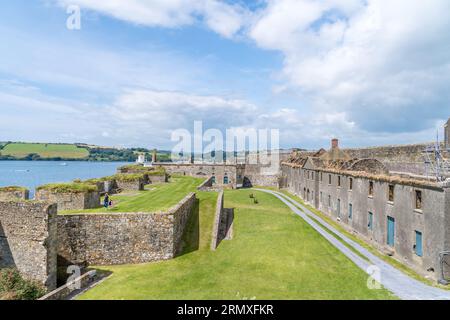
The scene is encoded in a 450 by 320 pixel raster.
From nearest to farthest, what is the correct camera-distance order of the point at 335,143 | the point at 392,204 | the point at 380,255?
the point at 392,204, the point at 380,255, the point at 335,143

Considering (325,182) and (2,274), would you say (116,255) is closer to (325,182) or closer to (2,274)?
(2,274)

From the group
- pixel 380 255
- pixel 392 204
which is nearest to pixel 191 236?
pixel 380 255

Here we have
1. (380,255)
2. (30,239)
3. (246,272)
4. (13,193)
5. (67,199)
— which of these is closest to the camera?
(30,239)

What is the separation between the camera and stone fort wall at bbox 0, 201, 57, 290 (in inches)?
625

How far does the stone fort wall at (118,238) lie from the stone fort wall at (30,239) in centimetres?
192

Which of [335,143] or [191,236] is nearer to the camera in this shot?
[191,236]

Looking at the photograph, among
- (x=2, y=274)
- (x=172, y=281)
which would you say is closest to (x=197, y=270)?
(x=172, y=281)

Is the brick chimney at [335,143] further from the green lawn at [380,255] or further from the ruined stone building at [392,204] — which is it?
the green lawn at [380,255]

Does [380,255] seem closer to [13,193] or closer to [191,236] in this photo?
[191,236]

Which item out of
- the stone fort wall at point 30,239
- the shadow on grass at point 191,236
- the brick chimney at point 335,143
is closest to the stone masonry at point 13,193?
the stone fort wall at point 30,239

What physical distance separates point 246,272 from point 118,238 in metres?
8.05

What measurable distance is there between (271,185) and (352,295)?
58155 millimetres

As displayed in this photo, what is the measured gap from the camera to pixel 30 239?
16000mm

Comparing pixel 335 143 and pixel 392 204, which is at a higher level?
pixel 335 143
